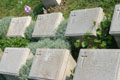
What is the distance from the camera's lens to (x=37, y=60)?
401 cm

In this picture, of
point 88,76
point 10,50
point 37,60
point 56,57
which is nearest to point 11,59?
point 10,50

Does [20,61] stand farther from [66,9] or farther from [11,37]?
[66,9]

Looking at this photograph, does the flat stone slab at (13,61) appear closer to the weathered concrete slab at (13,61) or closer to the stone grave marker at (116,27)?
the weathered concrete slab at (13,61)

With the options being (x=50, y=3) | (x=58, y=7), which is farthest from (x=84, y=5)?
(x=50, y=3)

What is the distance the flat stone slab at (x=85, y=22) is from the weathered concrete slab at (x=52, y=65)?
1.53 ft

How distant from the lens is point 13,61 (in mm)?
4441

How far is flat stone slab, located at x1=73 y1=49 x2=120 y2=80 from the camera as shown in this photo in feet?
9.95

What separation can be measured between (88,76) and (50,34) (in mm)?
1596

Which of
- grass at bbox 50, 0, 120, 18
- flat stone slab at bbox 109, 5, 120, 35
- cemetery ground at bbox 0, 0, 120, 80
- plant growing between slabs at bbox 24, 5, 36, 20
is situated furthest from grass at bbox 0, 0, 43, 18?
flat stone slab at bbox 109, 5, 120, 35

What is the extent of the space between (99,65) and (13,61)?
6.15 ft

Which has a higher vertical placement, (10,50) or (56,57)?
(56,57)

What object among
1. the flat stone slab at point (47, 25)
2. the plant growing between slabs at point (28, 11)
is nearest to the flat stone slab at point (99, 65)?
the flat stone slab at point (47, 25)

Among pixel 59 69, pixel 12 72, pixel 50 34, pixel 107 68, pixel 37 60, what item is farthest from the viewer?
pixel 50 34

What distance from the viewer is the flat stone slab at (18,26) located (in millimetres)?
5273
